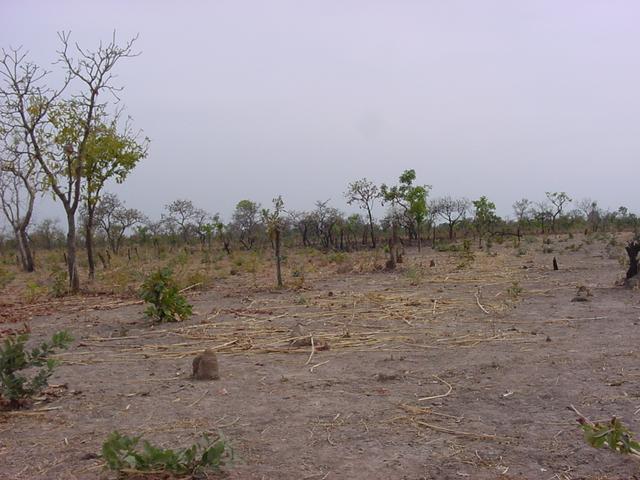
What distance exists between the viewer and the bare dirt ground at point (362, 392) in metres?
3.72

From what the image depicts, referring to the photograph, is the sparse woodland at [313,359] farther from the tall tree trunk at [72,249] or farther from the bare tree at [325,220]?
the bare tree at [325,220]

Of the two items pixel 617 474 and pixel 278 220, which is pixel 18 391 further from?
pixel 278 220

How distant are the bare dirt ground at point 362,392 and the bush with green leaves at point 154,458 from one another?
28cm

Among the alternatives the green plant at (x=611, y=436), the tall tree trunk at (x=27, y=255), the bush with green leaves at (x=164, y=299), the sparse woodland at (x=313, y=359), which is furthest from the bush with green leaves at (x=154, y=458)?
the tall tree trunk at (x=27, y=255)

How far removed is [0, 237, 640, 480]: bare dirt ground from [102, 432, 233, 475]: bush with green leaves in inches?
11.2

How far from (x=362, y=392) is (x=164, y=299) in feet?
17.3

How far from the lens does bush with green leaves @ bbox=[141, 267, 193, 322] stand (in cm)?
957

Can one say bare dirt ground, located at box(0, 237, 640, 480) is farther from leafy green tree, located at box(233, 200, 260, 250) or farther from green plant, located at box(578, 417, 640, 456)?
leafy green tree, located at box(233, 200, 260, 250)

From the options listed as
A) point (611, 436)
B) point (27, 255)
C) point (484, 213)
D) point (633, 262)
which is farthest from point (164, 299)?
point (484, 213)

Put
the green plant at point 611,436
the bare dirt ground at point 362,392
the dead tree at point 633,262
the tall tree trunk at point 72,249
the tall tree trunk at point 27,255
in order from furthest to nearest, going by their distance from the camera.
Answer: the tall tree trunk at point 27,255 → the tall tree trunk at point 72,249 → the dead tree at point 633,262 → the bare dirt ground at point 362,392 → the green plant at point 611,436

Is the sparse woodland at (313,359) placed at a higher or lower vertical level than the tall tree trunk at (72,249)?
lower

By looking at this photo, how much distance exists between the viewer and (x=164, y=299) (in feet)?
31.4

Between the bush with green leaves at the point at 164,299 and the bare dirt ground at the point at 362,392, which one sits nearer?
the bare dirt ground at the point at 362,392

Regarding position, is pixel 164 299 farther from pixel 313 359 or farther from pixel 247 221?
pixel 247 221
